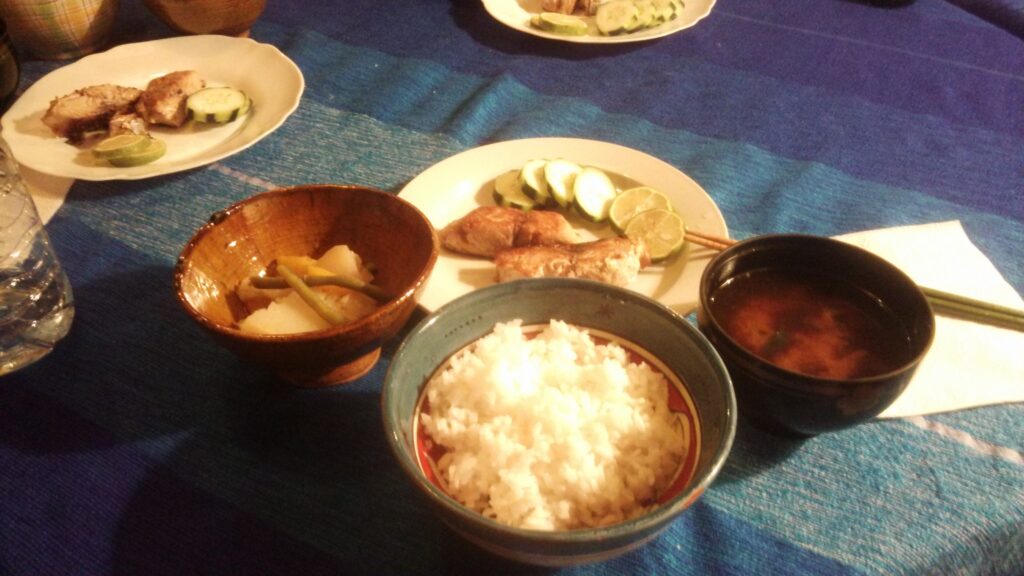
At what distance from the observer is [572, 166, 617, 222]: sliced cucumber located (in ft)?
5.89

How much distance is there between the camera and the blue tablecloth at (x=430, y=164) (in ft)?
3.65

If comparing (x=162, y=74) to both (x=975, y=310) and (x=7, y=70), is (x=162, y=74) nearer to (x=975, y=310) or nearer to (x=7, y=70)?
(x=7, y=70)

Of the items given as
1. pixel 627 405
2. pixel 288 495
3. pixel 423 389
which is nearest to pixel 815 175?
pixel 627 405

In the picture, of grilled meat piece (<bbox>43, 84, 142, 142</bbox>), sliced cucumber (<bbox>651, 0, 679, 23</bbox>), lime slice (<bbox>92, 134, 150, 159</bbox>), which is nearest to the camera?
lime slice (<bbox>92, 134, 150, 159</bbox>)

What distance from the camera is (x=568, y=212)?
1858mm

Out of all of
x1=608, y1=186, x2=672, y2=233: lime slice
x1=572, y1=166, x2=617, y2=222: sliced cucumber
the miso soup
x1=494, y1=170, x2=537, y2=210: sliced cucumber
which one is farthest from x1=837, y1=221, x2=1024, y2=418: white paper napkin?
x1=494, y1=170, x2=537, y2=210: sliced cucumber

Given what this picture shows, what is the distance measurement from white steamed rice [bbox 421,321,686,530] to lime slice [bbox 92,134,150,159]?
132 cm

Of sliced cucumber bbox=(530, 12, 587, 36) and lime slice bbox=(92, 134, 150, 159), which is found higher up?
sliced cucumber bbox=(530, 12, 587, 36)

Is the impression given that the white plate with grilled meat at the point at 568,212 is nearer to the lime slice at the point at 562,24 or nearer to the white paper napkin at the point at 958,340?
the white paper napkin at the point at 958,340

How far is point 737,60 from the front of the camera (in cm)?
259

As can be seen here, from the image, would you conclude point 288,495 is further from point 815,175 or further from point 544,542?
point 815,175

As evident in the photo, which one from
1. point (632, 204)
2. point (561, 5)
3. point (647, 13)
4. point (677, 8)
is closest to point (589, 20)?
point (561, 5)

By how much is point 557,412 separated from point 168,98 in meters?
1.75

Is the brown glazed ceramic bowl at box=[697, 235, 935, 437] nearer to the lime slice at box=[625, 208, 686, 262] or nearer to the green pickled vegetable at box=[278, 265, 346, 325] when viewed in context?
the lime slice at box=[625, 208, 686, 262]
